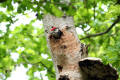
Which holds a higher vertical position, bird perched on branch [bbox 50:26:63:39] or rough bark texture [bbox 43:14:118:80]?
bird perched on branch [bbox 50:26:63:39]

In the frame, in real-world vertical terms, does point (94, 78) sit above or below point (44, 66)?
above

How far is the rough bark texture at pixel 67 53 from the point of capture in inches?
105

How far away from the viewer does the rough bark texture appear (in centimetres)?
267

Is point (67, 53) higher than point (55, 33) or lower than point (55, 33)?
lower

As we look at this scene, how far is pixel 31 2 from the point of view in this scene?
106 inches

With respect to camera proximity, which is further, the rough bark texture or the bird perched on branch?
the bird perched on branch

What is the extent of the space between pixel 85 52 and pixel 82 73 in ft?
1.16

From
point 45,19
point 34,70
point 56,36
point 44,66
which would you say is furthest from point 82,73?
point 34,70

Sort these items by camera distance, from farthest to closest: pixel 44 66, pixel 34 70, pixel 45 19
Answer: pixel 34 70, pixel 44 66, pixel 45 19

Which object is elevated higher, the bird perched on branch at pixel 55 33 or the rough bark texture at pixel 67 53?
the bird perched on branch at pixel 55 33

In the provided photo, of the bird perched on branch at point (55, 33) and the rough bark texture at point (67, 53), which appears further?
the bird perched on branch at point (55, 33)

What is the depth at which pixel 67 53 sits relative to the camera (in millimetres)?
2793

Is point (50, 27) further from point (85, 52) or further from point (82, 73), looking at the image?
point (82, 73)

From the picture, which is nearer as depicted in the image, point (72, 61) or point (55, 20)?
point (72, 61)
